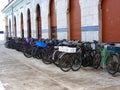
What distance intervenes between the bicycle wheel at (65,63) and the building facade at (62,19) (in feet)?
5.73

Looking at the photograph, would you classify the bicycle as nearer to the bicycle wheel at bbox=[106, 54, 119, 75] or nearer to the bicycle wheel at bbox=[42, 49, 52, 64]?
the bicycle wheel at bbox=[106, 54, 119, 75]

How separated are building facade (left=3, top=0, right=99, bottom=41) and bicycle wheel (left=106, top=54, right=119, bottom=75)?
6.19 feet

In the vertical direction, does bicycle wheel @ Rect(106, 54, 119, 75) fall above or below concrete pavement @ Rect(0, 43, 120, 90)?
above

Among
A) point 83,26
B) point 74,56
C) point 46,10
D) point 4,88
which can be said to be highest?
point 46,10

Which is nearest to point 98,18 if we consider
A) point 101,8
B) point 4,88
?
point 101,8

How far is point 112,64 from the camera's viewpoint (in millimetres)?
7086

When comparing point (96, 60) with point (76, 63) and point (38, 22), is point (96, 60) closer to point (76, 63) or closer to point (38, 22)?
point (76, 63)

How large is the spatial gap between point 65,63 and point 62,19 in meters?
4.46

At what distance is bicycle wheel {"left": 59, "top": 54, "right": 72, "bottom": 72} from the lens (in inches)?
304

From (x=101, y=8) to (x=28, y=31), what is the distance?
11.1 m

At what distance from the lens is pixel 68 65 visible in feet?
25.7

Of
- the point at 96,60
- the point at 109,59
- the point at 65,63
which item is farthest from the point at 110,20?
the point at 65,63

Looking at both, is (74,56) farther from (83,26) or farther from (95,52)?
(83,26)

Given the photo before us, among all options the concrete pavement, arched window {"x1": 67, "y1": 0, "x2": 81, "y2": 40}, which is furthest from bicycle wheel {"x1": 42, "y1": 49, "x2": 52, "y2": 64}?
arched window {"x1": 67, "y1": 0, "x2": 81, "y2": 40}
